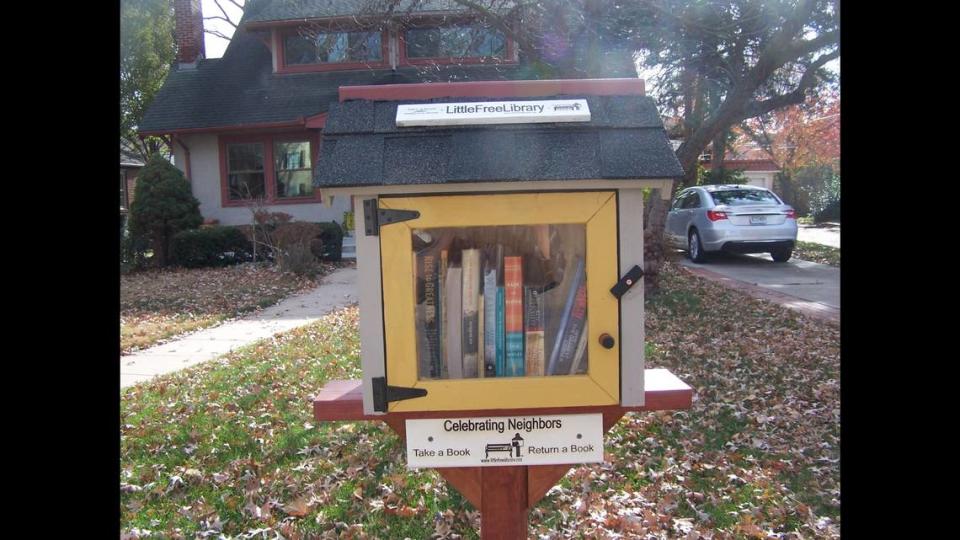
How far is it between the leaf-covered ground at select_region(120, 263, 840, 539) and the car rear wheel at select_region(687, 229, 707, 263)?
7.77m

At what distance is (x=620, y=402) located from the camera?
2.36m

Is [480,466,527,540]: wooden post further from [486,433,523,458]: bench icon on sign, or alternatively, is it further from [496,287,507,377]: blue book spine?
[496,287,507,377]: blue book spine

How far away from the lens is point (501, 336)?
7.89ft

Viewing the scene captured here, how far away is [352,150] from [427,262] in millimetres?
415

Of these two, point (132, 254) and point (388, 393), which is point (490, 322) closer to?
point (388, 393)

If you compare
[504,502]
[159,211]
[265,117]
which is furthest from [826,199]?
[504,502]

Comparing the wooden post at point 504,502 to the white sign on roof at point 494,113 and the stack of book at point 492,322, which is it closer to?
the stack of book at point 492,322

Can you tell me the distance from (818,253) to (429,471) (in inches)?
→ 524

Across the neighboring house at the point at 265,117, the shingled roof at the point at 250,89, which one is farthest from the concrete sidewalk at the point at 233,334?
the shingled roof at the point at 250,89

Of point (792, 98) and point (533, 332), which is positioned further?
point (792, 98)

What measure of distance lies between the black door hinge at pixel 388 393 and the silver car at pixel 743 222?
11375mm

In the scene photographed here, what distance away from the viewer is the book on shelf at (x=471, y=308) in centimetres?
241

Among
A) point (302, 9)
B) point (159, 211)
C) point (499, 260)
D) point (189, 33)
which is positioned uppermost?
point (189, 33)
